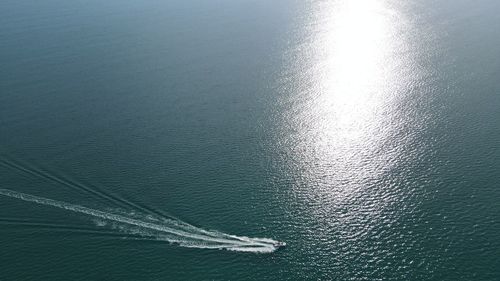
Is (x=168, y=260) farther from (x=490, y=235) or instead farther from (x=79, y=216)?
(x=490, y=235)

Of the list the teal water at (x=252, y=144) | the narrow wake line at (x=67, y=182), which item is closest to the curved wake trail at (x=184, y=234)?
the teal water at (x=252, y=144)

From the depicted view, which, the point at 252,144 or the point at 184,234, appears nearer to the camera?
the point at 184,234

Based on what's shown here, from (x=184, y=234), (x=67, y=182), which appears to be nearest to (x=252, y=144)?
(x=184, y=234)

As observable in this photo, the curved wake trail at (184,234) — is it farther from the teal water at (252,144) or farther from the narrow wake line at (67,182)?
the narrow wake line at (67,182)

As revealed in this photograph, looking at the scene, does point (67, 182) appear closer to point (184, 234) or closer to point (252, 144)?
point (184, 234)

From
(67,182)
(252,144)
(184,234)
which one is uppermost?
(252,144)

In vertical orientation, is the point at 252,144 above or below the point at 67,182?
above

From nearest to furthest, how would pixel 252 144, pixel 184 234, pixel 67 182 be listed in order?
pixel 184 234
pixel 67 182
pixel 252 144

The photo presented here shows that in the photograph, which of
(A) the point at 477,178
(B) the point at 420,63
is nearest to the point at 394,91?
(B) the point at 420,63
